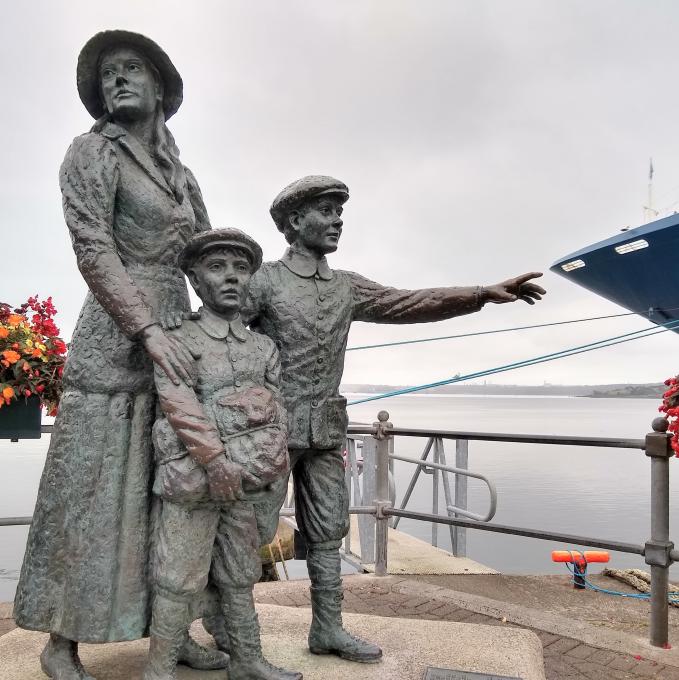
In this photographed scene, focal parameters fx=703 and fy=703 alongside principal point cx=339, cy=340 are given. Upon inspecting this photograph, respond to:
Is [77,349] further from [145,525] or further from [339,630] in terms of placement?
[339,630]

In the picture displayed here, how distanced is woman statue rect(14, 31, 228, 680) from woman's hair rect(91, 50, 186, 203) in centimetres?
3

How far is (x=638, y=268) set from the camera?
503 inches

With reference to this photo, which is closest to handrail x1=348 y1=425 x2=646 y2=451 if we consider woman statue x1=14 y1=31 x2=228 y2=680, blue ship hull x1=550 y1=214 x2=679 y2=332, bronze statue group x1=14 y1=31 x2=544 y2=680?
bronze statue group x1=14 y1=31 x2=544 y2=680

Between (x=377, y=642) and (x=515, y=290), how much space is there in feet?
5.58

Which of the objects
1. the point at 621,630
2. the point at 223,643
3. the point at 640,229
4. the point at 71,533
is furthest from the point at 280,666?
the point at 640,229

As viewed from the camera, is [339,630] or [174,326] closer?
[174,326]

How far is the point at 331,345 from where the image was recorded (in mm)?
2934

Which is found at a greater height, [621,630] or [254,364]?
[254,364]

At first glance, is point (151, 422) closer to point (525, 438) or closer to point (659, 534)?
point (525, 438)

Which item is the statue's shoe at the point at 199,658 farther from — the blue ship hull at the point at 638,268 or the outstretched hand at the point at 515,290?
the blue ship hull at the point at 638,268

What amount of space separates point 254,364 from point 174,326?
12.4 inches

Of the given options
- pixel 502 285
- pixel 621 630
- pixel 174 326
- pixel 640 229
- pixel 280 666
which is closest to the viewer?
pixel 174 326

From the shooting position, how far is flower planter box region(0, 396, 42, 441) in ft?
13.0

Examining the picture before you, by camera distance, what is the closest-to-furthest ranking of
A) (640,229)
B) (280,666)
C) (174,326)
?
(174,326) < (280,666) < (640,229)
